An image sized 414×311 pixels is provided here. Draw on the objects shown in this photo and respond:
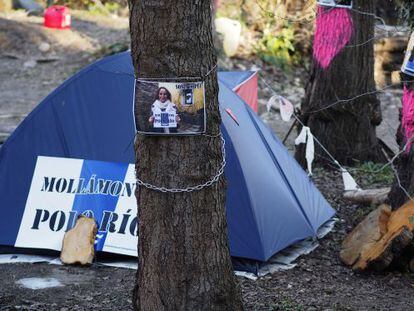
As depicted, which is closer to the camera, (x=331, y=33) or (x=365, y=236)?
(x=365, y=236)

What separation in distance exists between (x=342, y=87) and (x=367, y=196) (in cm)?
156

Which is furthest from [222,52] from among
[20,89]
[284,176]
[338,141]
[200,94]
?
[200,94]

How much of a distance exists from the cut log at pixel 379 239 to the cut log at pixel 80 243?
1.76 meters

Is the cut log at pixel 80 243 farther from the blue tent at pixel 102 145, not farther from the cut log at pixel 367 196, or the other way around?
the cut log at pixel 367 196

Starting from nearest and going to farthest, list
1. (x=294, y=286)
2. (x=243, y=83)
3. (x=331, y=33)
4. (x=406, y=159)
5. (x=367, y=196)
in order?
(x=294, y=286)
(x=406, y=159)
(x=367, y=196)
(x=243, y=83)
(x=331, y=33)

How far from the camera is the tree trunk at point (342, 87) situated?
7.57 metres

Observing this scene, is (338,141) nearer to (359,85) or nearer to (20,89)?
(359,85)

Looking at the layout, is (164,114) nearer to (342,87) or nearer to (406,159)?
(406,159)

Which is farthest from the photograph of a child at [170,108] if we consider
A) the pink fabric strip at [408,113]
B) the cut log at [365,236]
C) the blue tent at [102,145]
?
the pink fabric strip at [408,113]

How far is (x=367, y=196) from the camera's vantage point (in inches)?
256

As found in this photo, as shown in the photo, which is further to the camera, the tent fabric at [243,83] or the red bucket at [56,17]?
the red bucket at [56,17]

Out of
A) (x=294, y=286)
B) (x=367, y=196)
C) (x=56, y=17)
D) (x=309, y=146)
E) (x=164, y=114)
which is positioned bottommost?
(x=294, y=286)

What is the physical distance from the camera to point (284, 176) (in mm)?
5922

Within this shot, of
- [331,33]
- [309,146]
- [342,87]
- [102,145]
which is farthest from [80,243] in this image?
[331,33]
